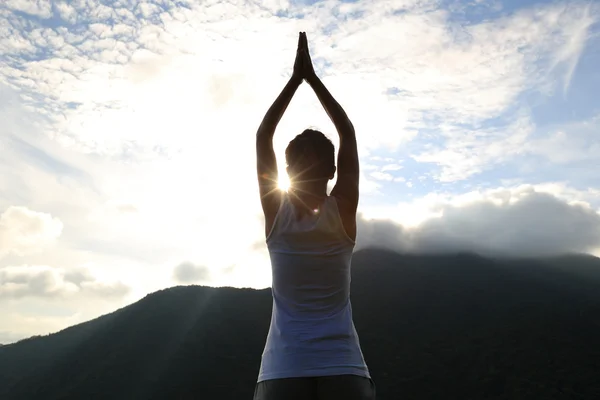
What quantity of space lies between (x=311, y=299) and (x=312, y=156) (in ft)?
2.02

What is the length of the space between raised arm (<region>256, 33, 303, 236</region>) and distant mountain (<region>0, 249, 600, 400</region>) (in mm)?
47037

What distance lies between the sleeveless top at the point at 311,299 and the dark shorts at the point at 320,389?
0.02 meters

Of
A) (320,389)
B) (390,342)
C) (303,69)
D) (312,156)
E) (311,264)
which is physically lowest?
(390,342)

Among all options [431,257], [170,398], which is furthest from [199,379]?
[431,257]

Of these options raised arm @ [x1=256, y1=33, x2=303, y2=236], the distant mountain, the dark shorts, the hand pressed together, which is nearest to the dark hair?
raised arm @ [x1=256, y1=33, x2=303, y2=236]

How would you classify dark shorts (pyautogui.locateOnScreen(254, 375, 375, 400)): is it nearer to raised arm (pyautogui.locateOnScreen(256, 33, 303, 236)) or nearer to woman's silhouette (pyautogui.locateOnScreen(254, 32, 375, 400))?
woman's silhouette (pyautogui.locateOnScreen(254, 32, 375, 400))

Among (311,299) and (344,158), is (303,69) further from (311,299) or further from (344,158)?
(311,299)

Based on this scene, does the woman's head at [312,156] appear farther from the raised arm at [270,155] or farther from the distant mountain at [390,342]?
the distant mountain at [390,342]

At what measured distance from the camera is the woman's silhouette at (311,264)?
1.92 metres

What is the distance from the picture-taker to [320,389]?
1902mm

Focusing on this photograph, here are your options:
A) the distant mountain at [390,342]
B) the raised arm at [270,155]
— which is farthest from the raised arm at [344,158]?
the distant mountain at [390,342]

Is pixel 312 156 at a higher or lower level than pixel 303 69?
lower

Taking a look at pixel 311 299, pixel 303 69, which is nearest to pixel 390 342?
pixel 303 69

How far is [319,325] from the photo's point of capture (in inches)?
79.0
